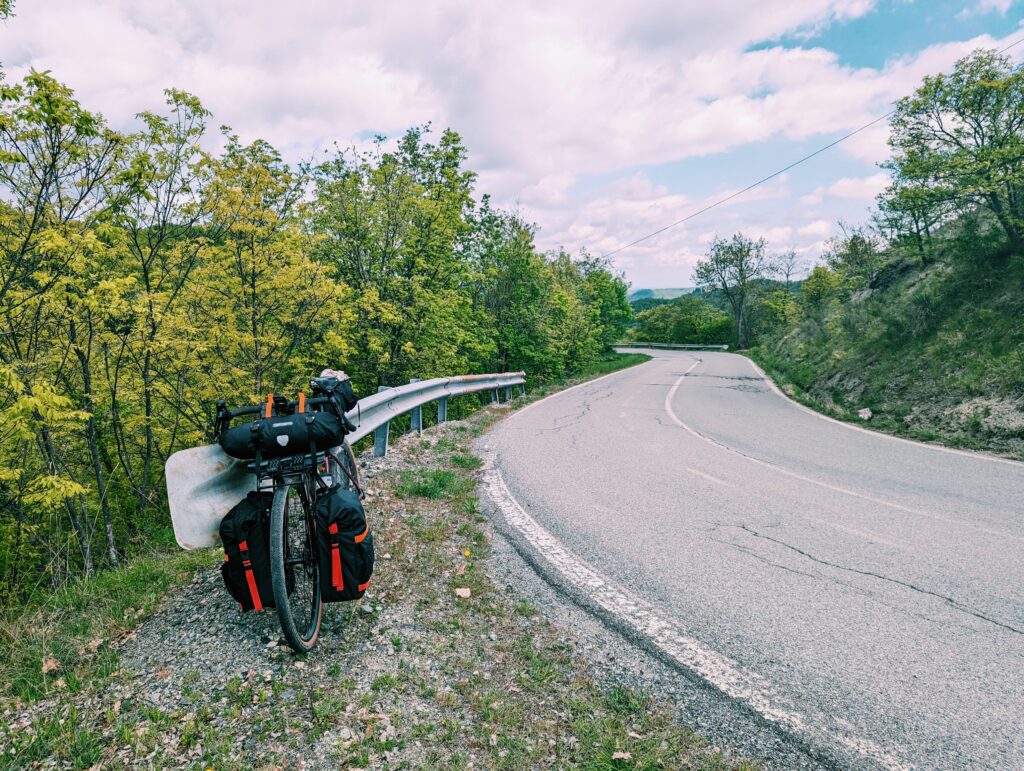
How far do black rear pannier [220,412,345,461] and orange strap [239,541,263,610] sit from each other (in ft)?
1.63

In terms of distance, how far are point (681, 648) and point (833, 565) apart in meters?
1.78

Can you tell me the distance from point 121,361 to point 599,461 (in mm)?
6718

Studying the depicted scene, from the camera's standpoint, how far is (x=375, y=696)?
8.70ft

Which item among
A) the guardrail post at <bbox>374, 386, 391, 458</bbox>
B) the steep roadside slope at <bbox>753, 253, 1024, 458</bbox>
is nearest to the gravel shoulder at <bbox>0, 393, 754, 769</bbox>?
the guardrail post at <bbox>374, 386, 391, 458</bbox>

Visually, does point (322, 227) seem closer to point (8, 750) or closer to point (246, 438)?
point (246, 438)

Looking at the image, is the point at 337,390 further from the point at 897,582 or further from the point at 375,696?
A: the point at 897,582

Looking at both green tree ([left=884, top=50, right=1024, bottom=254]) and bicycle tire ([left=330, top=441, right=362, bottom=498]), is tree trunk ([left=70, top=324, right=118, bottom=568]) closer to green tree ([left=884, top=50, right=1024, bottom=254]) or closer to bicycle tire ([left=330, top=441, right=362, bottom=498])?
bicycle tire ([left=330, top=441, right=362, bottom=498])

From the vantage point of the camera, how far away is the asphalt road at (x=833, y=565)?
8.34ft

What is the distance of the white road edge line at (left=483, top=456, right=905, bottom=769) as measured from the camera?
2.41m

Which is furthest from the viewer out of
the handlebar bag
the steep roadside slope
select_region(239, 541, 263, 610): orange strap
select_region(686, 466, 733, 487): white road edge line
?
the steep roadside slope

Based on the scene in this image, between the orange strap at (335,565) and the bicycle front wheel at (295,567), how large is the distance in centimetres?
14

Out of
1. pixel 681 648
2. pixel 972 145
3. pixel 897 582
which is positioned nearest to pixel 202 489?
pixel 681 648

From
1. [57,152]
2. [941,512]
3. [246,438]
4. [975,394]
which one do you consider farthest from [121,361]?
[975,394]

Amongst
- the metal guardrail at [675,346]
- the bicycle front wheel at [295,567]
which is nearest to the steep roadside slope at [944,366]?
the bicycle front wheel at [295,567]
